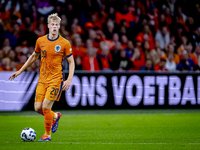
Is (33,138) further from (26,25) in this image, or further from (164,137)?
(26,25)

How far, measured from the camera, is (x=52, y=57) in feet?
23.1

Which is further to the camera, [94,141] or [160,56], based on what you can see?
[160,56]

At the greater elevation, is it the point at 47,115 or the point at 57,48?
the point at 57,48

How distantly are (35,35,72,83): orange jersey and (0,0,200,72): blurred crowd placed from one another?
583 centimetres

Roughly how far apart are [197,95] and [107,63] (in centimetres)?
332

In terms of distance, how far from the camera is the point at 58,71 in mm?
7082

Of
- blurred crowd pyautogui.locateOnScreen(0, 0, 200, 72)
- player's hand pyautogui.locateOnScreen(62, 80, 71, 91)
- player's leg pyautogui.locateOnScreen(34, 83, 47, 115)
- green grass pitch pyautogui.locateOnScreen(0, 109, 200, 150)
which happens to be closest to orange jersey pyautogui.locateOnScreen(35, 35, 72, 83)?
player's leg pyautogui.locateOnScreen(34, 83, 47, 115)

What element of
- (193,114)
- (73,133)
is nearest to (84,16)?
(193,114)

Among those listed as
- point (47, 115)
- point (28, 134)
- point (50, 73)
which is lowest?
point (28, 134)

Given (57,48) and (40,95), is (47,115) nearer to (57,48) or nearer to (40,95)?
(40,95)

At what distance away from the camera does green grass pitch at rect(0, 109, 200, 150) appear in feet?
21.9

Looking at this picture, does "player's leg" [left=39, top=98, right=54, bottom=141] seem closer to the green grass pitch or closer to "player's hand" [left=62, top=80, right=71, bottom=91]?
the green grass pitch

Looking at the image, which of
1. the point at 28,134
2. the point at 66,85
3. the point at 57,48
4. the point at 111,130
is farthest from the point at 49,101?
the point at 111,130

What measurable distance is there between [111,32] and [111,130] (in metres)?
Result: 7.24
